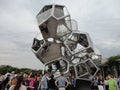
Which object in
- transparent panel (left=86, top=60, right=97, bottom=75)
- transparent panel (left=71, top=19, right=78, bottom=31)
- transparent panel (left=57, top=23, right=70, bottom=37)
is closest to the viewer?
transparent panel (left=57, top=23, right=70, bottom=37)

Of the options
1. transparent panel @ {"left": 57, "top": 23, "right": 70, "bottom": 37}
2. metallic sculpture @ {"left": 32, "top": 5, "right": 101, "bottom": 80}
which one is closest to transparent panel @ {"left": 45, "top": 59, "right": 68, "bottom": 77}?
metallic sculpture @ {"left": 32, "top": 5, "right": 101, "bottom": 80}

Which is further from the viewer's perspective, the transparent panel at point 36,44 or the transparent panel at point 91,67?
the transparent panel at point 36,44

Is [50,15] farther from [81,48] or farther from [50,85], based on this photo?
[50,85]

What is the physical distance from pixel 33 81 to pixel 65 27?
3334mm

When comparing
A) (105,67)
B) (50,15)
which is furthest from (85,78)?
(105,67)

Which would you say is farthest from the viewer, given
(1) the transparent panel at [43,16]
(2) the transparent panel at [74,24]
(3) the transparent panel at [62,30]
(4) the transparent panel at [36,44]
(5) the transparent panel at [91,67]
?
(2) the transparent panel at [74,24]

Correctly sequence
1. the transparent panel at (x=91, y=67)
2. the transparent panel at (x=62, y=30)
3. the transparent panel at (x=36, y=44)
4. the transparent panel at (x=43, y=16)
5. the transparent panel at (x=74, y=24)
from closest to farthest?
the transparent panel at (x=43, y=16) → the transparent panel at (x=62, y=30) → the transparent panel at (x=91, y=67) → the transparent panel at (x=36, y=44) → the transparent panel at (x=74, y=24)

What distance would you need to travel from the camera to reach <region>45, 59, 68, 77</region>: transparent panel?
16922 mm

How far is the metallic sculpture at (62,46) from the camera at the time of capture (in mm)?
16406

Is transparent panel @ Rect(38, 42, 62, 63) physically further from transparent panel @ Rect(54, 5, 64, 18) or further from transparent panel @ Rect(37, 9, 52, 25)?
transparent panel @ Rect(54, 5, 64, 18)

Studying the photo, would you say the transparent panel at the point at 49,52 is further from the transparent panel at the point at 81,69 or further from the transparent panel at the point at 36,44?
the transparent panel at the point at 81,69

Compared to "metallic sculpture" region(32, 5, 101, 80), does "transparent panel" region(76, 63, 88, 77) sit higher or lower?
lower

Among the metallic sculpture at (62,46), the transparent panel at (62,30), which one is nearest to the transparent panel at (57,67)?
the metallic sculpture at (62,46)

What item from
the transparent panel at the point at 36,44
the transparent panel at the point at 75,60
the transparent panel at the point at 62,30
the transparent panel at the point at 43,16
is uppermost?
the transparent panel at the point at 43,16
